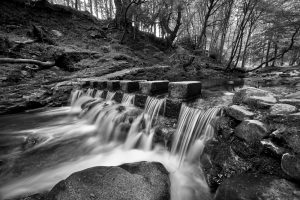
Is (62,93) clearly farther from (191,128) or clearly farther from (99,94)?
(191,128)

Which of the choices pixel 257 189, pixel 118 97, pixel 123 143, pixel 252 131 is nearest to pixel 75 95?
pixel 118 97

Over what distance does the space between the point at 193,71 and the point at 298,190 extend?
39.3 feet

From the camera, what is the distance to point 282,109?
2189mm

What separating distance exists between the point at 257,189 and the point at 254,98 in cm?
148

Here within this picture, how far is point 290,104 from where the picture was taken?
230cm

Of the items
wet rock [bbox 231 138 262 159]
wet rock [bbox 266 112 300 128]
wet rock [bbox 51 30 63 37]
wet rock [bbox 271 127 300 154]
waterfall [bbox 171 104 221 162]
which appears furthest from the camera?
wet rock [bbox 51 30 63 37]

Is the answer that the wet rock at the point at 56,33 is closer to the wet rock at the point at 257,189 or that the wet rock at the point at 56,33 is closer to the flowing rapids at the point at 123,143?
the flowing rapids at the point at 123,143

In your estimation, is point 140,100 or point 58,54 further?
point 58,54

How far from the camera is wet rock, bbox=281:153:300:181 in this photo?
170 cm

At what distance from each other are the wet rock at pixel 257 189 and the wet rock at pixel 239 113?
0.82 meters

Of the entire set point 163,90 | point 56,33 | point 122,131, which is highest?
point 56,33

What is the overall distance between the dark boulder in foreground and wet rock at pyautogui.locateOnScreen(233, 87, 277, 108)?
1.88 meters

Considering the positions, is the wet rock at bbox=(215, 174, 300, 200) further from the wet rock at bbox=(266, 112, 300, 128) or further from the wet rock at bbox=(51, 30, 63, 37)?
the wet rock at bbox=(51, 30, 63, 37)

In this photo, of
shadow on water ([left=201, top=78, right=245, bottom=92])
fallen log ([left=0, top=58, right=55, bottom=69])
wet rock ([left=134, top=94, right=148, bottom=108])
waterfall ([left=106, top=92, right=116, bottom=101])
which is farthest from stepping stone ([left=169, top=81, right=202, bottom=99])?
fallen log ([left=0, top=58, right=55, bottom=69])
